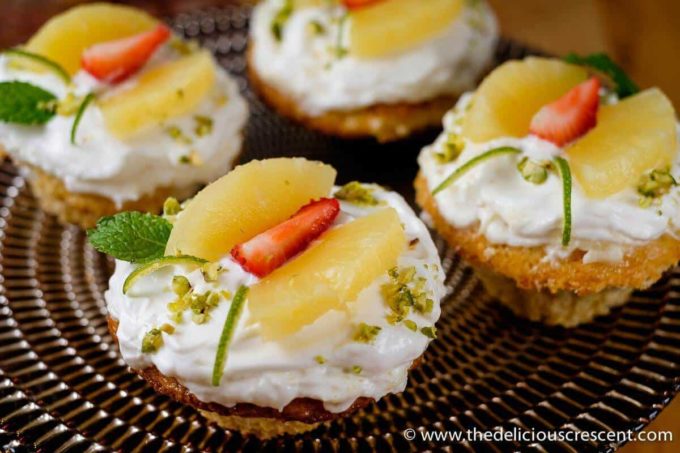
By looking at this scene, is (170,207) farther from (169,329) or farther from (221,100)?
(221,100)

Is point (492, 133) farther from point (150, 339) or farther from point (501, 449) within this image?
point (150, 339)

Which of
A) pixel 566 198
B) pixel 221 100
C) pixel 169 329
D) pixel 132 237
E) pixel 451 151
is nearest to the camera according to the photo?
pixel 169 329

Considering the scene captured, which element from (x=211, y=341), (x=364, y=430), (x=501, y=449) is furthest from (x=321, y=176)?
(x=501, y=449)

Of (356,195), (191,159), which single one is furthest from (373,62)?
(356,195)

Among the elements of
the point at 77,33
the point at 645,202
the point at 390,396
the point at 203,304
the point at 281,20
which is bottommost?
the point at 390,396

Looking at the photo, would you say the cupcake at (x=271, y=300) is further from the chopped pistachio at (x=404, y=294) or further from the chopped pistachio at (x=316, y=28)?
the chopped pistachio at (x=316, y=28)

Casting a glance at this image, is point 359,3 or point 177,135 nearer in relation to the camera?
point 177,135
